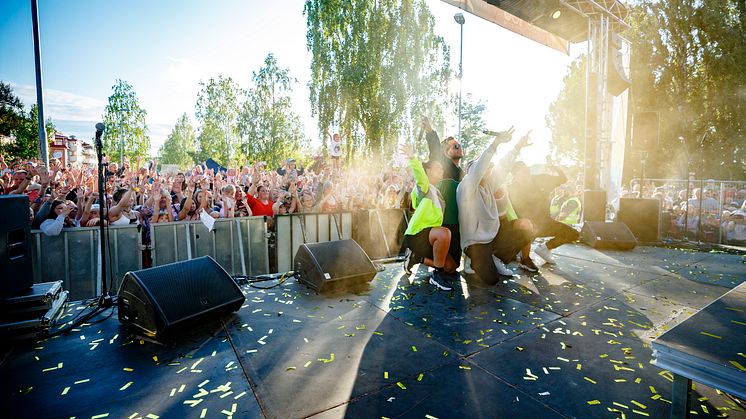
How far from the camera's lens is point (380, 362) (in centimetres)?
289

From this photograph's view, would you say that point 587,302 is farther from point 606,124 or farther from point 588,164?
point 606,124

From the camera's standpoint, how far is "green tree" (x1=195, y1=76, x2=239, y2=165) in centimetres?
3127

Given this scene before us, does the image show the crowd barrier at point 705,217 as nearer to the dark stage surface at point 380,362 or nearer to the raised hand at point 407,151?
the dark stage surface at point 380,362

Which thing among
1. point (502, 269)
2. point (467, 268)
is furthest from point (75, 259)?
point (502, 269)

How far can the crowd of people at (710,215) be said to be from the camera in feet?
31.5

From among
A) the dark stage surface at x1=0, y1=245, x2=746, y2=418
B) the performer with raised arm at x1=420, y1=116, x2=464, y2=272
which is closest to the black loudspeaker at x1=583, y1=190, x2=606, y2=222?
the dark stage surface at x1=0, y1=245, x2=746, y2=418

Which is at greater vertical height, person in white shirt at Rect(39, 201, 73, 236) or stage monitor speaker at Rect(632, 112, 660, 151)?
stage monitor speaker at Rect(632, 112, 660, 151)

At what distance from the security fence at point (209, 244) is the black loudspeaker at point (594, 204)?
5.46m

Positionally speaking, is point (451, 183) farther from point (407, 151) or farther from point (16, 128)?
point (16, 128)

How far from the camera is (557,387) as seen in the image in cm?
254

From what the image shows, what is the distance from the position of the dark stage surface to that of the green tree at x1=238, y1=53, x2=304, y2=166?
2302cm

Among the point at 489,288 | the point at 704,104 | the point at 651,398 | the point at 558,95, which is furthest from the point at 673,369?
the point at 558,95

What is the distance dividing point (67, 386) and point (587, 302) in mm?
5064

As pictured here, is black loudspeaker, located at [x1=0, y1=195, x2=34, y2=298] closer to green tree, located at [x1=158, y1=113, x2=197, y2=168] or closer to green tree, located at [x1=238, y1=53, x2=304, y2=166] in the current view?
green tree, located at [x1=238, y1=53, x2=304, y2=166]
